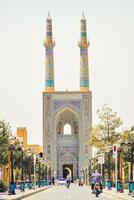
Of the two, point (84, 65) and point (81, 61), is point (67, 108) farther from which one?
point (81, 61)

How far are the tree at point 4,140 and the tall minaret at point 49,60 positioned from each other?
62336mm

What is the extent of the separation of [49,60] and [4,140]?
6841cm

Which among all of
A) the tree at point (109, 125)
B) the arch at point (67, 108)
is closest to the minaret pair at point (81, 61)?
the arch at point (67, 108)

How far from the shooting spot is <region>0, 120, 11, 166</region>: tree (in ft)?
142

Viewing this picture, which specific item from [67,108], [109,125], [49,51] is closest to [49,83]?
[67,108]

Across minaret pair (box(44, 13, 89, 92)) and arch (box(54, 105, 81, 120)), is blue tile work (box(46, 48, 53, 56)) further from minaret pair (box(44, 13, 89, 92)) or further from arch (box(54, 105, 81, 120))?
arch (box(54, 105, 81, 120))

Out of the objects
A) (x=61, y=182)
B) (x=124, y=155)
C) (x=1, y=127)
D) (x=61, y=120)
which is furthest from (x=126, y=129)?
(x=61, y=120)

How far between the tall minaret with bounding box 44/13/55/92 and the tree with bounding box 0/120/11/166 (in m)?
62.3

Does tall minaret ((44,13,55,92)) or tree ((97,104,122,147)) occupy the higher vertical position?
tall minaret ((44,13,55,92))

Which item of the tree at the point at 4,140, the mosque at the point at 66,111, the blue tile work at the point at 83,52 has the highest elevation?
the blue tile work at the point at 83,52

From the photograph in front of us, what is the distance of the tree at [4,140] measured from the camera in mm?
43375

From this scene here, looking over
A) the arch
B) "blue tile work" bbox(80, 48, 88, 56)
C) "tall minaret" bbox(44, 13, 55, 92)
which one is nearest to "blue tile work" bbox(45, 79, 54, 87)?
"tall minaret" bbox(44, 13, 55, 92)

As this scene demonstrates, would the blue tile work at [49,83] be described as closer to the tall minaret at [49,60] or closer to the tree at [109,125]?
the tall minaret at [49,60]

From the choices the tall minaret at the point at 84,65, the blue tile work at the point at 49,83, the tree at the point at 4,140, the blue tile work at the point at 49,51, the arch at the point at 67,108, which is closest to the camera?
the tree at the point at 4,140
